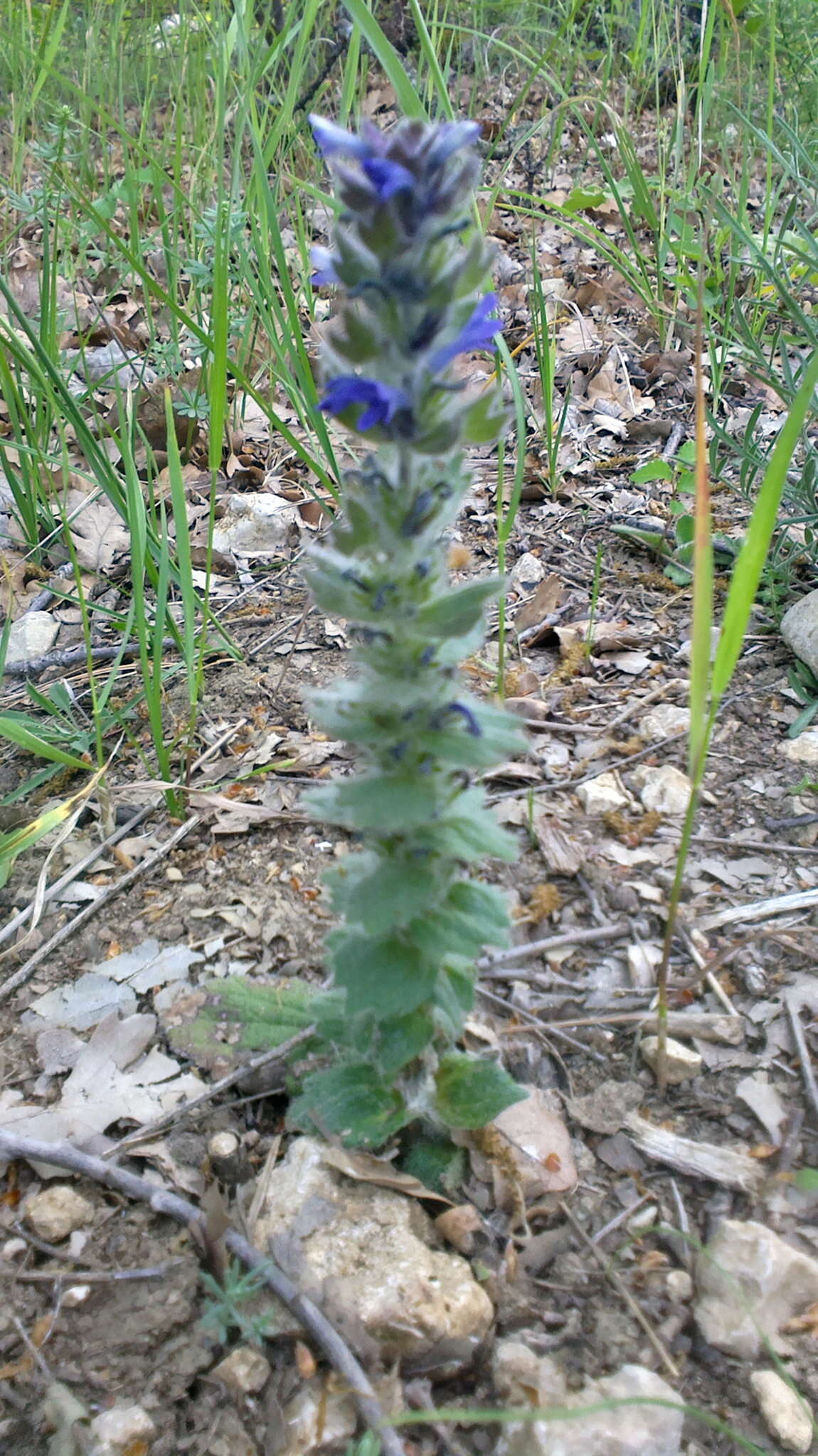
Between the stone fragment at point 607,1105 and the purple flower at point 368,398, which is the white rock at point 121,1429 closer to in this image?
the stone fragment at point 607,1105

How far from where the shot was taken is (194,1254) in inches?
62.2

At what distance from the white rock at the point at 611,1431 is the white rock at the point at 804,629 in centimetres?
177

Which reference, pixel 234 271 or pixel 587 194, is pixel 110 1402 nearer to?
pixel 234 271

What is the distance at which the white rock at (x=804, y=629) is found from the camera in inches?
100

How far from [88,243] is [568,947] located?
4.49 metres

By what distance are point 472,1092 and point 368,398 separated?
43.1 inches

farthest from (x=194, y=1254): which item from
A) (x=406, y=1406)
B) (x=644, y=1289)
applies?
(x=644, y=1289)

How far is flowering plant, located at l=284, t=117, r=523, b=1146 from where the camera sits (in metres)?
1.22

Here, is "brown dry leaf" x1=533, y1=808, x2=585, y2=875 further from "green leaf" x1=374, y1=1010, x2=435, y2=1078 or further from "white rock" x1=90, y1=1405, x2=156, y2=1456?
"white rock" x1=90, y1=1405, x2=156, y2=1456

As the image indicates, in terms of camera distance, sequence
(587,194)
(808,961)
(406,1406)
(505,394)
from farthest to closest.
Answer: (587,194)
(505,394)
(808,961)
(406,1406)

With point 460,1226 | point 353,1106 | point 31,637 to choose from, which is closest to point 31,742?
point 31,637

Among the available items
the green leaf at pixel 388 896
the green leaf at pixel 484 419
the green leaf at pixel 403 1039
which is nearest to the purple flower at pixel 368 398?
the green leaf at pixel 484 419

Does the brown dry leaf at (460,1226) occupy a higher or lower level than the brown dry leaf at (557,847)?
lower

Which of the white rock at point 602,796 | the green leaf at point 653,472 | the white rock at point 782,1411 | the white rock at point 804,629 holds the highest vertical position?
the green leaf at point 653,472
